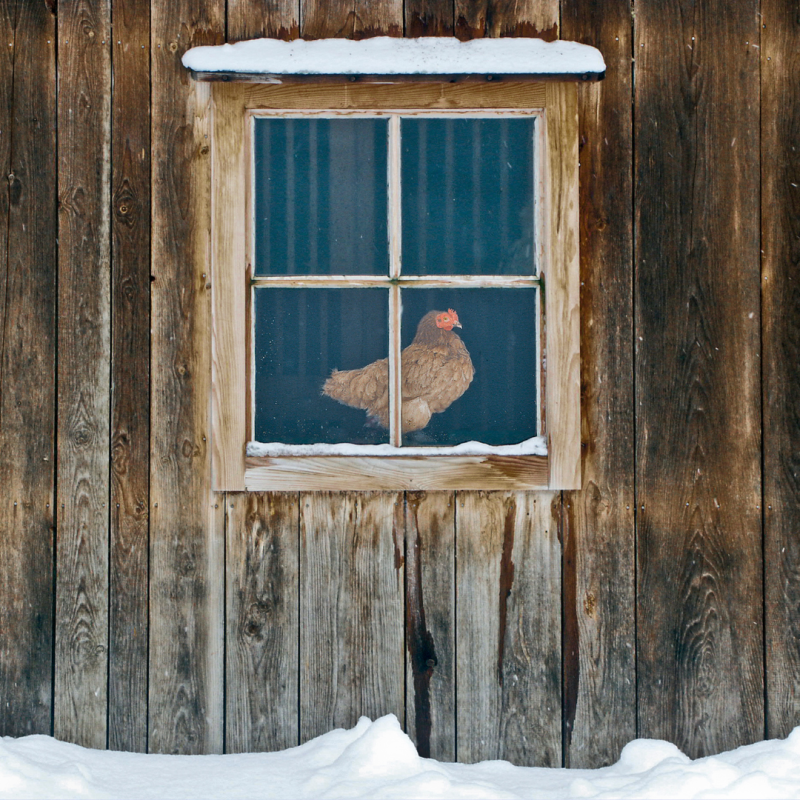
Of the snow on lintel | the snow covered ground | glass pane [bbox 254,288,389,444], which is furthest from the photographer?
glass pane [bbox 254,288,389,444]

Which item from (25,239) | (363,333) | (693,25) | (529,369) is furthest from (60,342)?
(693,25)

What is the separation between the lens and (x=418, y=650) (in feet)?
6.51

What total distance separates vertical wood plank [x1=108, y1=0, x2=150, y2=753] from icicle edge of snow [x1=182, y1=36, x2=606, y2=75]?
8.6 inches

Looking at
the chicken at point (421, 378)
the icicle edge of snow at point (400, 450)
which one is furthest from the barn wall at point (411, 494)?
the chicken at point (421, 378)

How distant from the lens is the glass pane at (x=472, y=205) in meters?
2.01

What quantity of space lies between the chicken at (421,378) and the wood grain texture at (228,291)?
26 cm

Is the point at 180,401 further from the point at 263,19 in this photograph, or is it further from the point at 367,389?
the point at 263,19

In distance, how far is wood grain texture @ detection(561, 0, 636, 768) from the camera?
1989 mm

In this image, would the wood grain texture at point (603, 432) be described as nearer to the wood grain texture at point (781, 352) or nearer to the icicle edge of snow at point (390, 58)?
the icicle edge of snow at point (390, 58)

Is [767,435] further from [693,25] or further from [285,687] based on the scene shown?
[285,687]

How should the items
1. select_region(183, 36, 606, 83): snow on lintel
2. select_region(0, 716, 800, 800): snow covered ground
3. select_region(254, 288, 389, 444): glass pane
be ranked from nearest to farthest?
select_region(0, 716, 800, 800): snow covered ground
select_region(183, 36, 606, 83): snow on lintel
select_region(254, 288, 389, 444): glass pane

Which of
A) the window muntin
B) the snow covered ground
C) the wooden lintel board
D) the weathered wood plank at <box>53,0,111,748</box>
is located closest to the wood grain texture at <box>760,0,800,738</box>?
the snow covered ground

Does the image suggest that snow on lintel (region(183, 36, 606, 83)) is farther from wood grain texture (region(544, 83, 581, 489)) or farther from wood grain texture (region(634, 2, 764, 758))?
wood grain texture (region(634, 2, 764, 758))

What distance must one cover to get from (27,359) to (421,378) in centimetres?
105
